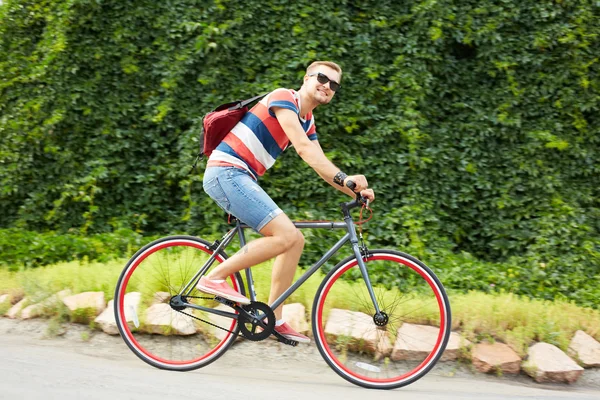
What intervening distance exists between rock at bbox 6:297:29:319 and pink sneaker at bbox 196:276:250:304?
6.28 ft

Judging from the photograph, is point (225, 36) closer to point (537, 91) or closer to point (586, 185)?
point (537, 91)

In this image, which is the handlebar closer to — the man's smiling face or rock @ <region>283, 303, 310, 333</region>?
the man's smiling face

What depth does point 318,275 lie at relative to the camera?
19.3 feet

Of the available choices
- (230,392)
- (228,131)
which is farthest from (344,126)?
(230,392)

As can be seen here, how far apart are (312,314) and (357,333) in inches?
21.3

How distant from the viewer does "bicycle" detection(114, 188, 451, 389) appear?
A: 13.5 ft

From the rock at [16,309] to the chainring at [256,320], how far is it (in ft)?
6.76

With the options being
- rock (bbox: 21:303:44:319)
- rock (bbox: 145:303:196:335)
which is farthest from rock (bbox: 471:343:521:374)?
rock (bbox: 21:303:44:319)

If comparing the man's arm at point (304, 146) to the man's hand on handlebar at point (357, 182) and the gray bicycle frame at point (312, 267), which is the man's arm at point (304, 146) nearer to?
the man's hand on handlebar at point (357, 182)

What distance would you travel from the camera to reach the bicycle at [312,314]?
4.12 m

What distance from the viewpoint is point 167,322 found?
465 cm

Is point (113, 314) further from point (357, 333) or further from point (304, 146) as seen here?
point (304, 146)

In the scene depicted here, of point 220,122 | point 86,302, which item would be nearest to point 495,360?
point 220,122

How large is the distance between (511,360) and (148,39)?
18.2 ft
